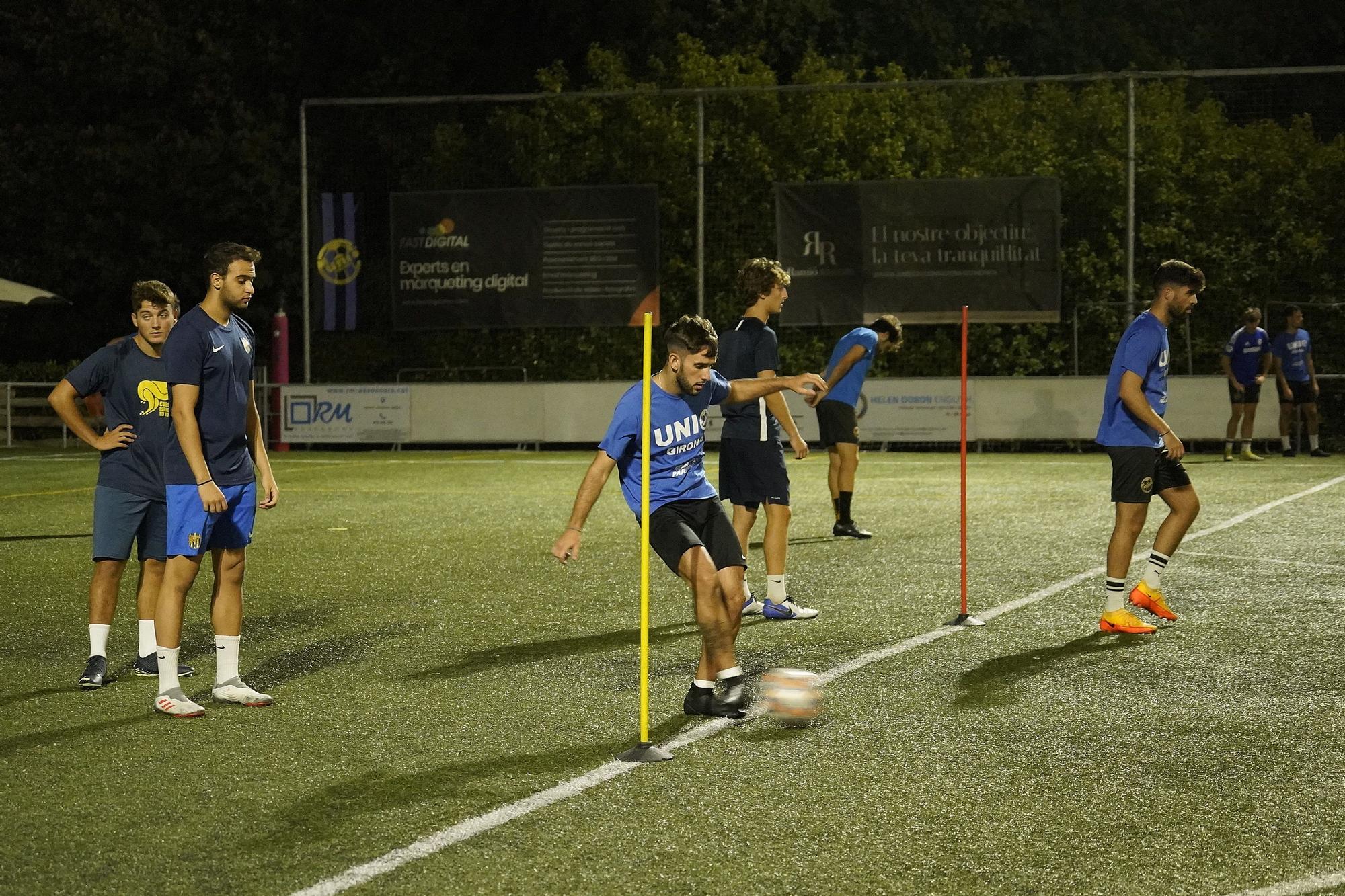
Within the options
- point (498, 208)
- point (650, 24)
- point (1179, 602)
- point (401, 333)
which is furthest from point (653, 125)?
point (1179, 602)

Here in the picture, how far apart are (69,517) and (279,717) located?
9.32 metres

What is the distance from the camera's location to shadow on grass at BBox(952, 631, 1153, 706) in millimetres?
6984

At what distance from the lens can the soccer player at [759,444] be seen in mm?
8977

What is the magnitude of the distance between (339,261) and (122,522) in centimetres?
1722

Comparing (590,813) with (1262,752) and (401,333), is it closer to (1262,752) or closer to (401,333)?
(1262,752)

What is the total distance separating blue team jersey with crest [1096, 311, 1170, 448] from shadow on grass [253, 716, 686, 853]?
3738 mm

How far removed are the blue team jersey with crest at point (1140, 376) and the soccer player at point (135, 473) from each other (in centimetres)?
471

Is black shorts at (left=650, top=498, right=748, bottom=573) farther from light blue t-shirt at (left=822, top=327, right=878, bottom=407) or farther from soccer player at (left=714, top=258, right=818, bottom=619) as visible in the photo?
light blue t-shirt at (left=822, top=327, right=878, bottom=407)

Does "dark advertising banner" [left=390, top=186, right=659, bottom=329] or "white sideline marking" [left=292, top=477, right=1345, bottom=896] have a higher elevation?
"dark advertising banner" [left=390, top=186, right=659, bottom=329]

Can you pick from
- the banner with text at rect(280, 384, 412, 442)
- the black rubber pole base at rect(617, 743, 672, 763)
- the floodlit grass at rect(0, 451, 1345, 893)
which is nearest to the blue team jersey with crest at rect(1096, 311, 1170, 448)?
the floodlit grass at rect(0, 451, 1345, 893)

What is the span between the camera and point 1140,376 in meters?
8.46

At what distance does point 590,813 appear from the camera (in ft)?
17.0

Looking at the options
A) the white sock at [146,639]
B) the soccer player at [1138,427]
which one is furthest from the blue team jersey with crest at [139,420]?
the soccer player at [1138,427]

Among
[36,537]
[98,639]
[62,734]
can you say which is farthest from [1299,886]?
[36,537]
